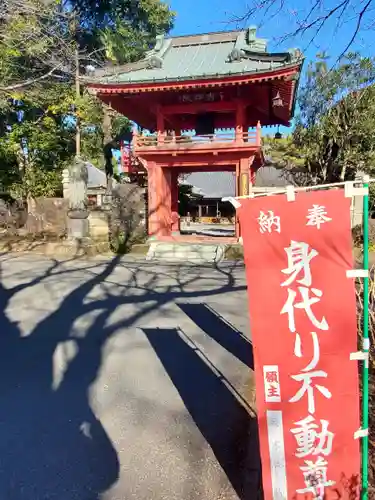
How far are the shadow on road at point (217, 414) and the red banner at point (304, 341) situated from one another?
1.55ft

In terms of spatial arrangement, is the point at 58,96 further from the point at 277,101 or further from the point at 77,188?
the point at 277,101

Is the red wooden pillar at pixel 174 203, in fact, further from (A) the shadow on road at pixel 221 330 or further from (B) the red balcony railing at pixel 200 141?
(A) the shadow on road at pixel 221 330

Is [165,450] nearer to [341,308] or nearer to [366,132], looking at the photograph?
[341,308]

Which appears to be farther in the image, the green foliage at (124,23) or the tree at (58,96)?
the green foliage at (124,23)

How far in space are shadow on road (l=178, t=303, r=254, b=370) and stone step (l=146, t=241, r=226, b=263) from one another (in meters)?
5.12

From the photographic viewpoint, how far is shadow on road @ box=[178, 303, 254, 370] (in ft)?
14.3

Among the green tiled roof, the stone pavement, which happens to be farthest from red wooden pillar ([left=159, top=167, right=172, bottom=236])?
the stone pavement

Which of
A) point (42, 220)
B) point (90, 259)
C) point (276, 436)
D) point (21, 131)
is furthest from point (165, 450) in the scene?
point (21, 131)

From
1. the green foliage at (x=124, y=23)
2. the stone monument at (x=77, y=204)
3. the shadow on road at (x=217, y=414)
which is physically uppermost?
the green foliage at (x=124, y=23)

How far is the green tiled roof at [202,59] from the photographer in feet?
37.2

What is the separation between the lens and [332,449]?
1.92 meters

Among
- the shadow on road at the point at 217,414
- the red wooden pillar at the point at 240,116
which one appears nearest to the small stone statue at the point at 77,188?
the red wooden pillar at the point at 240,116

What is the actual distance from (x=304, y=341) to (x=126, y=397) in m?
2.09

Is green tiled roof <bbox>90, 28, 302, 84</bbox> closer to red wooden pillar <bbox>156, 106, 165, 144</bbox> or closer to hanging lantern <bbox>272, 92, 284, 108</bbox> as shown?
red wooden pillar <bbox>156, 106, 165, 144</bbox>
